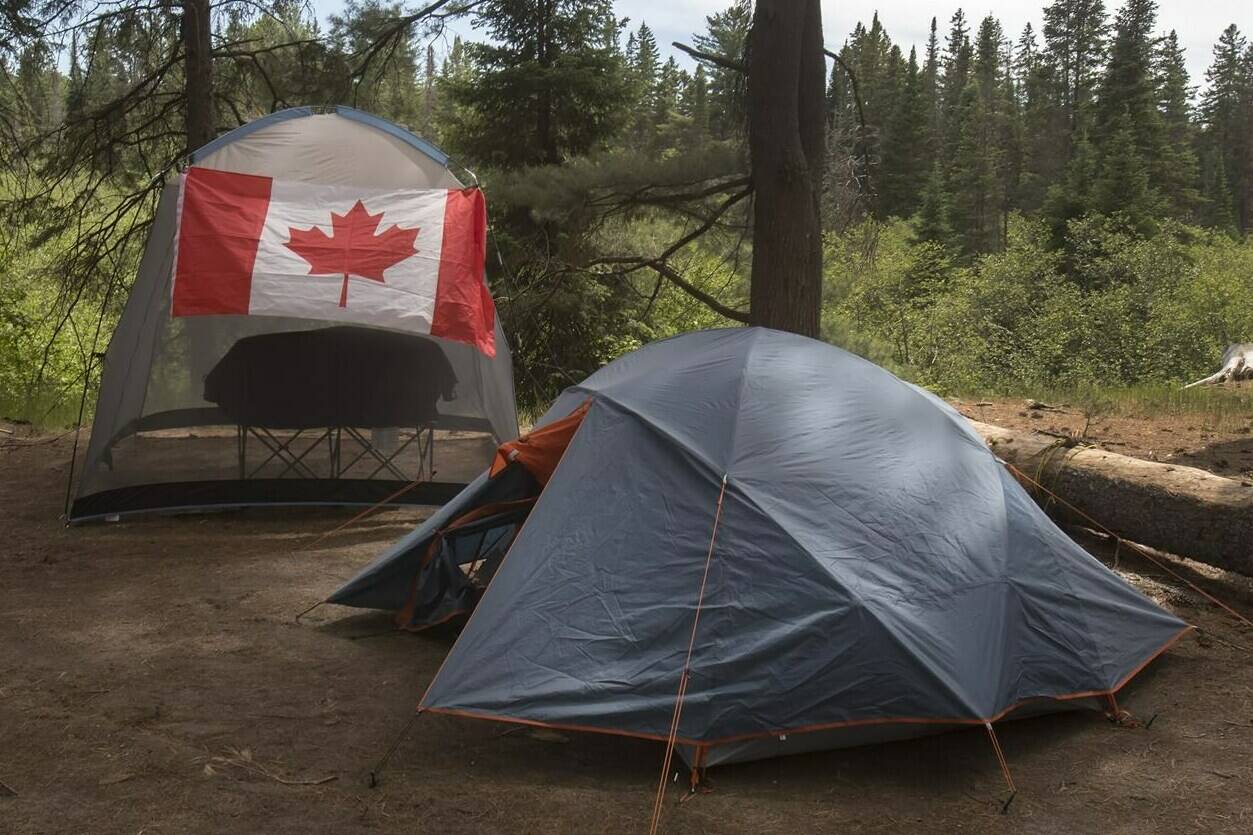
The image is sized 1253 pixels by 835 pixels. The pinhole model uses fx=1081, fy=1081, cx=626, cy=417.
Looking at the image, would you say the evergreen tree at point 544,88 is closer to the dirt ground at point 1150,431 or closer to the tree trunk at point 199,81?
the tree trunk at point 199,81

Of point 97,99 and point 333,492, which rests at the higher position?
point 97,99

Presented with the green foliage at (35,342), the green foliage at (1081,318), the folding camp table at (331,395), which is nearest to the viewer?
the folding camp table at (331,395)

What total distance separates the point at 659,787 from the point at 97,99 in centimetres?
1021

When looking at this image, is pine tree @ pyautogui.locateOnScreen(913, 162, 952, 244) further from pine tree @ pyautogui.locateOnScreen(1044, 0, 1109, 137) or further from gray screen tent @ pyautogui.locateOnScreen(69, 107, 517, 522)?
gray screen tent @ pyautogui.locateOnScreen(69, 107, 517, 522)

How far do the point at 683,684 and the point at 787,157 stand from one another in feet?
15.1

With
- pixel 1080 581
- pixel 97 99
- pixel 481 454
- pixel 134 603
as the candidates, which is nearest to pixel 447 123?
pixel 97 99

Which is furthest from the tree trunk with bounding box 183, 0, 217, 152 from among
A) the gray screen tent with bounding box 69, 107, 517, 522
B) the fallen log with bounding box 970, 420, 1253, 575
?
the fallen log with bounding box 970, 420, 1253, 575

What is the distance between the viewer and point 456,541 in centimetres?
506

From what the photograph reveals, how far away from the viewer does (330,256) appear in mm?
6695

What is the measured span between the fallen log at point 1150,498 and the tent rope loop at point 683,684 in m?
2.93

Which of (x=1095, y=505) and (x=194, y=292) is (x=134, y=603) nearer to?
(x=194, y=292)

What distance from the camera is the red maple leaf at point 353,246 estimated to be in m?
6.67

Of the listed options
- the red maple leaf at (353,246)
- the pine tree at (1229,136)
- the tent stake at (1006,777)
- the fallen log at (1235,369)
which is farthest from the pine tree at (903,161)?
the tent stake at (1006,777)

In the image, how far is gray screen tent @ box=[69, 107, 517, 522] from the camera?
22.9ft
